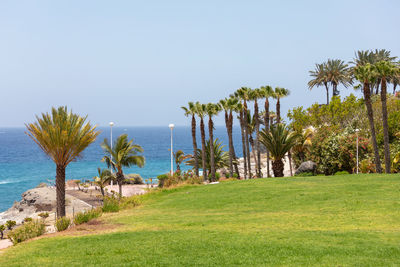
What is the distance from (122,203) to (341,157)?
1112 inches

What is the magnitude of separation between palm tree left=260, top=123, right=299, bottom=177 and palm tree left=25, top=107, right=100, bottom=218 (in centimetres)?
2133

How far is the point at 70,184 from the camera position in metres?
58.9

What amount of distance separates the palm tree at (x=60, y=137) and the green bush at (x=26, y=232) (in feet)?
16.5

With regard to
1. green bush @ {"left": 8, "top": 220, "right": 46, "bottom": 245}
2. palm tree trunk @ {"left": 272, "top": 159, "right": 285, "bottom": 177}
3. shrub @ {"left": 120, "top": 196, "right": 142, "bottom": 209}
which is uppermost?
palm tree trunk @ {"left": 272, "top": 159, "right": 285, "bottom": 177}

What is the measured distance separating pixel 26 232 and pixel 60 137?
663 cm

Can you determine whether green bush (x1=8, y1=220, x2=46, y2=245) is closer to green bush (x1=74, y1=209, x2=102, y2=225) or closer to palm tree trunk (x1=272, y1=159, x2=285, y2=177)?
green bush (x1=74, y1=209, x2=102, y2=225)

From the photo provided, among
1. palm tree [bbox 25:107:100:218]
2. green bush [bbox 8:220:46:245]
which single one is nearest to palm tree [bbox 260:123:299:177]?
palm tree [bbox 25:107:100:218]

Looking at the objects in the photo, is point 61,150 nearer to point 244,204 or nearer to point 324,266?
point 244,204

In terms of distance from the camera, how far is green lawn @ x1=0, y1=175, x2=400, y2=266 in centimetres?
1142

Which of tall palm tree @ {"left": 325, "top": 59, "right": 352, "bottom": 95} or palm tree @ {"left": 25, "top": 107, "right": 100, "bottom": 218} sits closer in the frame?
palm tree @ {"left": 25, "top": 107, "right": 100, "bottom": 218}

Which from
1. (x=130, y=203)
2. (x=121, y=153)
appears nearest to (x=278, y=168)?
(x=121, y=153)

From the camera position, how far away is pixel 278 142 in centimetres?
4044

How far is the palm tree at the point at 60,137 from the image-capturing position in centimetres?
2281

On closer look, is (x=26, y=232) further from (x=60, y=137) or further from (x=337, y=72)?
(x=337, y=72)
